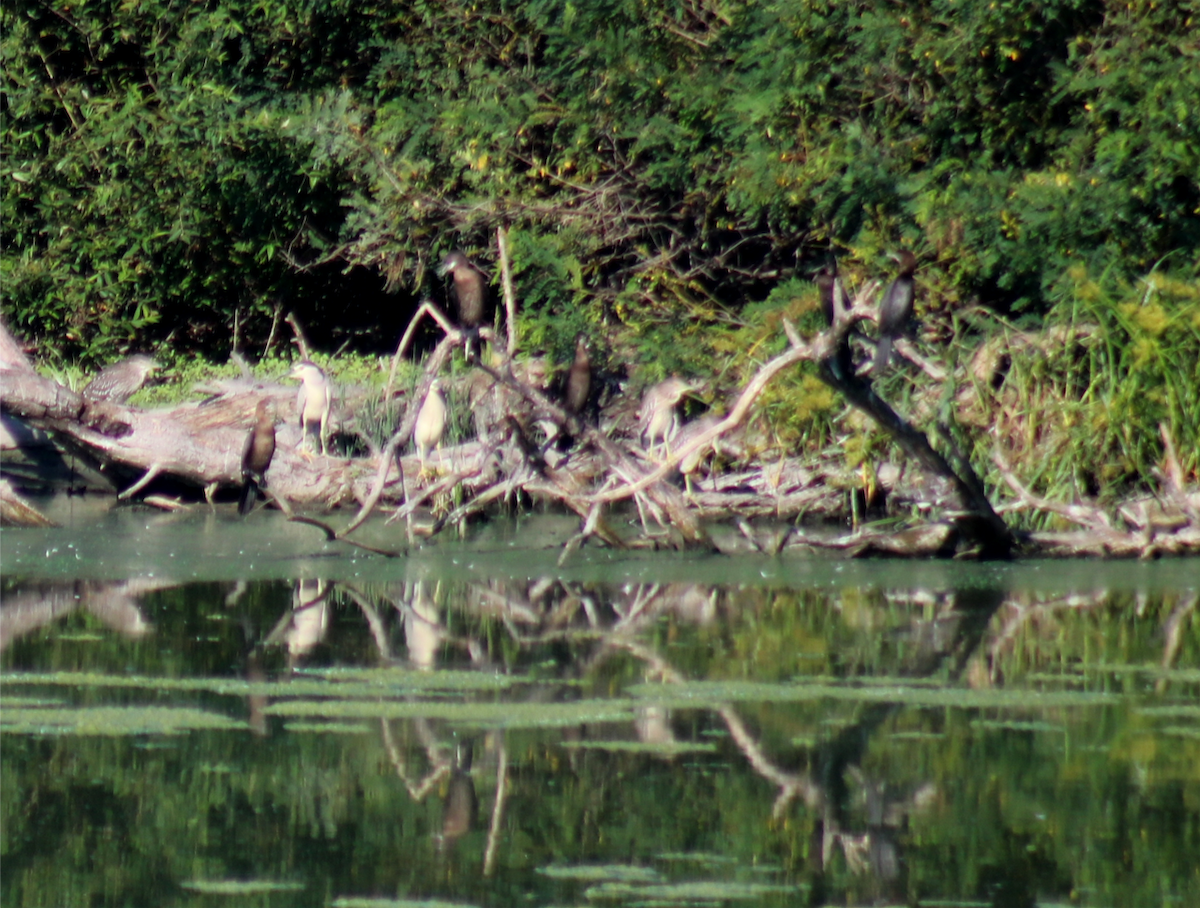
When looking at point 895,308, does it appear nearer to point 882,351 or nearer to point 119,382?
point 882,351

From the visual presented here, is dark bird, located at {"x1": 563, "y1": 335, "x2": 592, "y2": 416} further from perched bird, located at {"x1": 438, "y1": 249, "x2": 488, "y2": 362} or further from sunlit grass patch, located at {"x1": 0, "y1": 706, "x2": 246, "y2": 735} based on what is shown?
sunlit grass patch, located at {"x1": 0, "y1": 706, "x2": 246, "y2": 735}

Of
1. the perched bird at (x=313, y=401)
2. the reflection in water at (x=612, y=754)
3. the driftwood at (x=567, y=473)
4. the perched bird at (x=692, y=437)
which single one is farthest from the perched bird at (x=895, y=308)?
→ the perched bird at (x=313, y=401)

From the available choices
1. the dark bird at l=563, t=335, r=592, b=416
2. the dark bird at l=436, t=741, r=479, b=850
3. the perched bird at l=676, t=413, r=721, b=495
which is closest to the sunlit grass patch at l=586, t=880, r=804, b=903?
the dark bird at l=436, t=741, r=479, b=850

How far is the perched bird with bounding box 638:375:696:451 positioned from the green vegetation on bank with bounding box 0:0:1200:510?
466 millimetres

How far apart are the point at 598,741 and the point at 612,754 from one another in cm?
16

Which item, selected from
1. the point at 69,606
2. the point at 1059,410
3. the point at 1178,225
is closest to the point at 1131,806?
the point at 69,606

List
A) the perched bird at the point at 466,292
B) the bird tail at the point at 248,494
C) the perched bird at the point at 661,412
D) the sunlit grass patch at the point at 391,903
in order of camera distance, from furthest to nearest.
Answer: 1. the perched bird at the point at 661,412
2. the bird tail at the point at 248,494
3. the perched bird at the point at 466,292
4. the sunlit grass patch at the point at 391,903

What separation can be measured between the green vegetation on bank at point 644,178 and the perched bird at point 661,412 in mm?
466

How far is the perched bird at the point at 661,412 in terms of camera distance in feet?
35.3

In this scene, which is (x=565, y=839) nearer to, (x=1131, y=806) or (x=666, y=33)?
(x=1131, y=806)

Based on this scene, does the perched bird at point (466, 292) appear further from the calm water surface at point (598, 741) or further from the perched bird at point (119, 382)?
the perched bird at point (119, 382)

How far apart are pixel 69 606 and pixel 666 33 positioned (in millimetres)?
6880

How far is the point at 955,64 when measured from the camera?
1128 centimetres

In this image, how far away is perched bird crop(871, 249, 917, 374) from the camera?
28.4 ft
